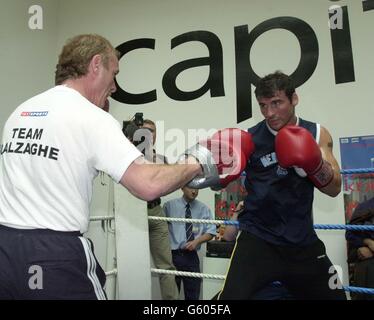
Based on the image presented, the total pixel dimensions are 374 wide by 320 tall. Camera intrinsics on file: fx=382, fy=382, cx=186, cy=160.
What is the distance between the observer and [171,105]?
3.12 metres

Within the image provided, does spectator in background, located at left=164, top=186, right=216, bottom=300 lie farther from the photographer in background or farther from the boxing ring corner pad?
the boxing ring corner pad

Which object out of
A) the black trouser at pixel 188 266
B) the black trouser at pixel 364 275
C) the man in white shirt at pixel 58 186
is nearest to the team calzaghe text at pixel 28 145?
the man in white shirt at pixel 58 186

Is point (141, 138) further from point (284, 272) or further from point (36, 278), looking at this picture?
point (36, 278)

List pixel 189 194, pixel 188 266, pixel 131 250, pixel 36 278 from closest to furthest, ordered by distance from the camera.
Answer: pixel 36 278 < pixel 131 250 < pixel 188 266 < pixel 189 194

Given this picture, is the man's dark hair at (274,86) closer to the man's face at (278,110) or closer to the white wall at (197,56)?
the man's face at (278,110)

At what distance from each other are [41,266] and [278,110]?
1031 mm

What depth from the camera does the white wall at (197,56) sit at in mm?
2551

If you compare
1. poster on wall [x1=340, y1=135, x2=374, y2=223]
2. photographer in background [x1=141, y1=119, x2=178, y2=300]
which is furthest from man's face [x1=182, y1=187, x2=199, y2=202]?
poster on wall [x1=340, y1=135, x2=374, y2=223]

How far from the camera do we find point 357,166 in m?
2.50

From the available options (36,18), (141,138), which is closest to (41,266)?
(141,138)

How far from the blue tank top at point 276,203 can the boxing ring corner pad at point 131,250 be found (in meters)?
0.43
